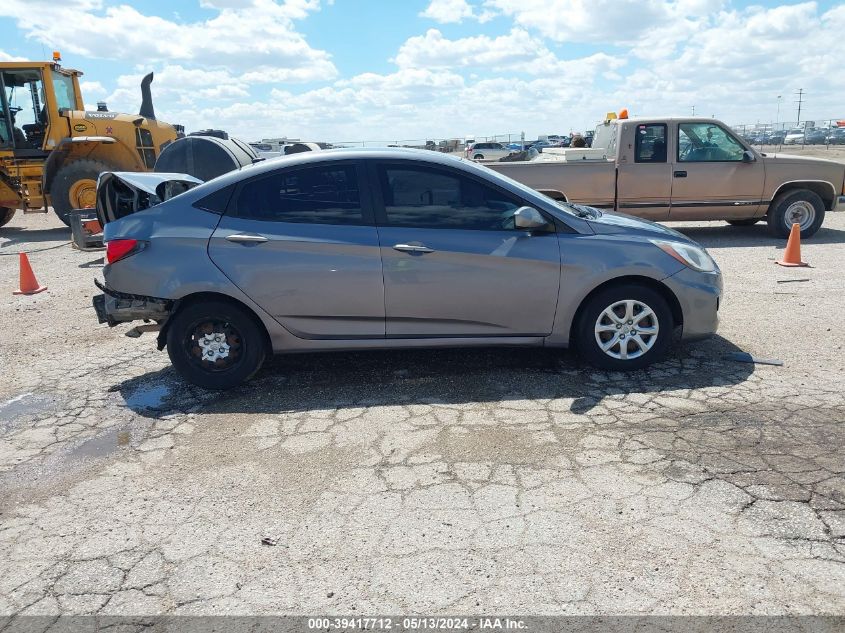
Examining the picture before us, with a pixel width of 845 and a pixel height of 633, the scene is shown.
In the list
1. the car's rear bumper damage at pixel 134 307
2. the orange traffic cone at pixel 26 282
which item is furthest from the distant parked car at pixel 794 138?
the car's rear bumper damage at pixel 134 307

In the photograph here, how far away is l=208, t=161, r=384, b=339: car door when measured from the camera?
15.3ft

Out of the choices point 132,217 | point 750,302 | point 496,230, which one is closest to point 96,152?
point 132,217

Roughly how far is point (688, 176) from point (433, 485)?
872cm

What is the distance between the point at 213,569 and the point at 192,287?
2.34 metres

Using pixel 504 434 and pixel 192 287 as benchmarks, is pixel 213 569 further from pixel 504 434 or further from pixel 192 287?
pixel 192 287

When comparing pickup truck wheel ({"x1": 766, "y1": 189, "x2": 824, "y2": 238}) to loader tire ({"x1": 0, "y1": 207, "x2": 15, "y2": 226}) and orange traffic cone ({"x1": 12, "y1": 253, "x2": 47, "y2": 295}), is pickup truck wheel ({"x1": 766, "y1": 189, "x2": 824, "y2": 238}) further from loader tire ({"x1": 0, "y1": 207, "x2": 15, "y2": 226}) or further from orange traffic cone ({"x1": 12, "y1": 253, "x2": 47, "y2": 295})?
loader tire ({"x1": 0, "y1": 207, "x2": 15, "y2": 226})

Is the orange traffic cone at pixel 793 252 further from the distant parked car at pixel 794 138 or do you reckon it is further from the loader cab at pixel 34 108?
the distant parked car at pixel 794 138

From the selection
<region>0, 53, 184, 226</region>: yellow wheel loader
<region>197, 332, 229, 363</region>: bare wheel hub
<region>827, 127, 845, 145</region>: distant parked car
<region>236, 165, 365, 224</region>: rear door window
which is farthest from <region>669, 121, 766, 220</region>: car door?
<region>827, 127, 845, 145</region>: distant parked car

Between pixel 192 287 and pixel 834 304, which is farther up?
pixel 192 287

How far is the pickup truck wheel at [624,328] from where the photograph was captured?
484 centimetres

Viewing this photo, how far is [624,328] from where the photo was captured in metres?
4.89

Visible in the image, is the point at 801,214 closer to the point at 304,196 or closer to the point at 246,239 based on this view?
the point at 304,196

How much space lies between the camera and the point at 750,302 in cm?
689

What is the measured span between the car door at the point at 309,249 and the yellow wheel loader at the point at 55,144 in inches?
396
